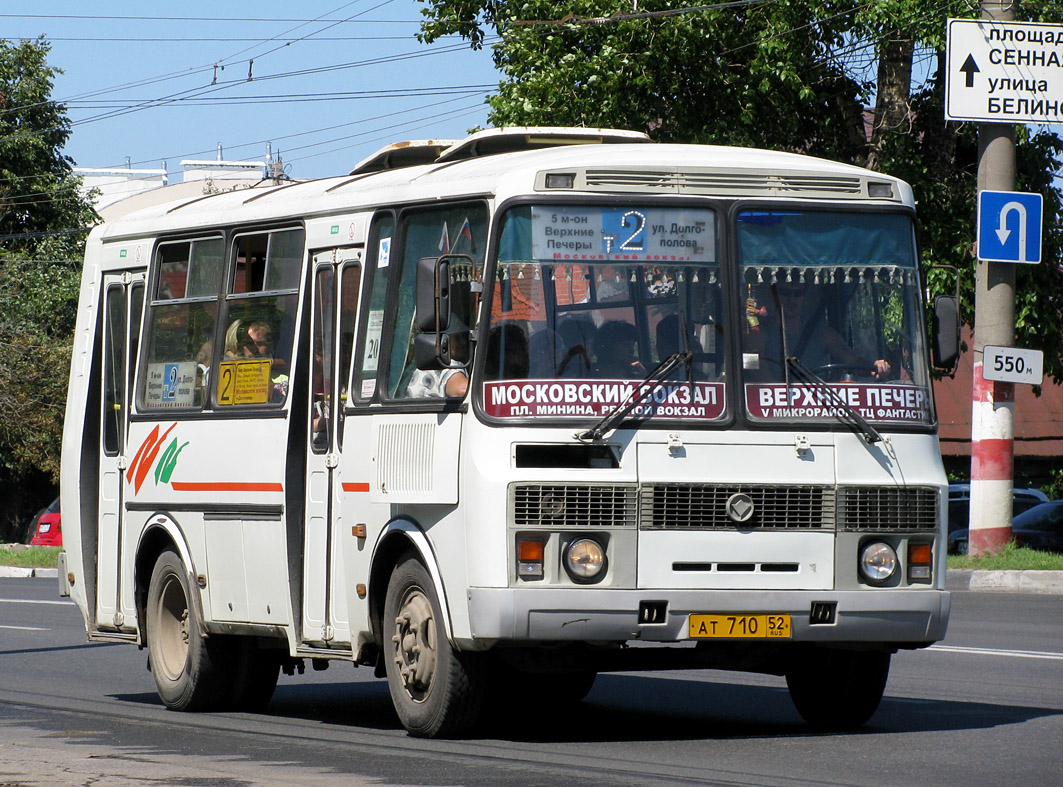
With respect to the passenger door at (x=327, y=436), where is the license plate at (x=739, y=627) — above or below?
below

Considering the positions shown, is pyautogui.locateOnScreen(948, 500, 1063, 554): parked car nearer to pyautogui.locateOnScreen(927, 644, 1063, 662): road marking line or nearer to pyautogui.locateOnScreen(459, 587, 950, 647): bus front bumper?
pyautogui.locateOnScreen(927, 644, 1063, 662): road marking line

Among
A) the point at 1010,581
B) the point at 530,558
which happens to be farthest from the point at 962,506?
the point at 530,558

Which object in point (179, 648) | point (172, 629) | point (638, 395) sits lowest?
point (179, 648)

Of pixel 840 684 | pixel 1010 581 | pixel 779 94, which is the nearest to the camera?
pixel 840 684

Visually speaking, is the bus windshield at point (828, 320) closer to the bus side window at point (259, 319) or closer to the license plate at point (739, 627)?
the license plate at point (739, 627)

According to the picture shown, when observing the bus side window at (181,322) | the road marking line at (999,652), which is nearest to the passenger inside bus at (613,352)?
the bus side window at (181,322)

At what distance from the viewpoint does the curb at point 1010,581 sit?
20703mm

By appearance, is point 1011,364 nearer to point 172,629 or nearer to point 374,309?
point 172,629

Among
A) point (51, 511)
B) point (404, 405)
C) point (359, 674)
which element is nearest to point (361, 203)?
point (404, 405)

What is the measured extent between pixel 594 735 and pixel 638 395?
Answer: 6.25 feet

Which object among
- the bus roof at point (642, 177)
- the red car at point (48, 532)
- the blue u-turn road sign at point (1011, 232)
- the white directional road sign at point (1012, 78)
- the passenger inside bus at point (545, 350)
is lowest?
the red car at point (48, 532)

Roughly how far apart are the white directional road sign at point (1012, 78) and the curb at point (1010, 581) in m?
4.92

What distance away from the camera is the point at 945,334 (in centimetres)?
959

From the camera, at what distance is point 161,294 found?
12.1 m
